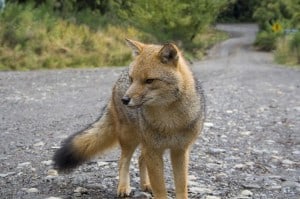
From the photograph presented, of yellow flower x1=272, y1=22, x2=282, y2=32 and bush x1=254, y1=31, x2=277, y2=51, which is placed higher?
yellow flower x1=272, y1=22, x2=282, y2=32

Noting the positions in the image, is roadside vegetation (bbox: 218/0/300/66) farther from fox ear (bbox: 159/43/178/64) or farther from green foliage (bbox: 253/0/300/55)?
fox ear (bbox: 159/43/178/64)

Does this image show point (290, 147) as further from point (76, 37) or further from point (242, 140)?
point (76, 37)

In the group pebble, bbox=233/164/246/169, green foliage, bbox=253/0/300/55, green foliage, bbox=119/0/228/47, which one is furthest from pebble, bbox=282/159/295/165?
green foliage, bbox=253/0/300/55

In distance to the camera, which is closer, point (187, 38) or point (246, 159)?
point (246, 159)

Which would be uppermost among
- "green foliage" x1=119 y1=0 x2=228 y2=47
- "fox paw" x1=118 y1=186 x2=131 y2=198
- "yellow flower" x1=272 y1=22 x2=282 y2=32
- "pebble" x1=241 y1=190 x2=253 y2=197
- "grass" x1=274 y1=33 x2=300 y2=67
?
"fox paw" x1=118 y1=186 x2=131 y2=198

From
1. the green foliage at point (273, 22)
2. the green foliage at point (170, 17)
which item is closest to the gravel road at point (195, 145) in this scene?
the green foliage at point (170, 17)

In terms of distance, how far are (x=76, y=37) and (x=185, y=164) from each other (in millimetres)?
20146

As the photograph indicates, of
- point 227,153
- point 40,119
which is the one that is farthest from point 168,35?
point 227,153

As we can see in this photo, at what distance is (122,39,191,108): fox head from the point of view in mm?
3861

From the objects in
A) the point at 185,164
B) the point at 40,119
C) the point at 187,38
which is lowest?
the point at 187,38

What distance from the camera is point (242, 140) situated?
720 centimetres

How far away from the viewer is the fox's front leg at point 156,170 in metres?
4.18

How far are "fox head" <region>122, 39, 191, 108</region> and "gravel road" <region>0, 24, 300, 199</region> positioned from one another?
3.72ft

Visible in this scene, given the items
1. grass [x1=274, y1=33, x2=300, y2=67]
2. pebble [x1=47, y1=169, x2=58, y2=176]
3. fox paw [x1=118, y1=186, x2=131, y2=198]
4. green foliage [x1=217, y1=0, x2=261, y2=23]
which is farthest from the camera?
green foliage [x1=217, y1=0, x2=261, y2=23]
